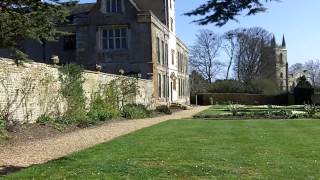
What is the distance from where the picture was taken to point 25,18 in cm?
867

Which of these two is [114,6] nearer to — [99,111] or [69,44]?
[69,44]

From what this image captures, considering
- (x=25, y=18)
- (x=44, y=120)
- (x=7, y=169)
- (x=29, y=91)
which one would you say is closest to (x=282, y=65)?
(x=44, y=120)

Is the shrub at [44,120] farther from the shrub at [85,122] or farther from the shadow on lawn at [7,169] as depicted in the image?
the shadow on lawn at [7,169]

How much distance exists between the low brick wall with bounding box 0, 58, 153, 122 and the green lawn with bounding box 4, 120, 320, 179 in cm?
471

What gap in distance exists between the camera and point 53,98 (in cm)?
2220

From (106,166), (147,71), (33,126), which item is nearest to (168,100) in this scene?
(147,71)

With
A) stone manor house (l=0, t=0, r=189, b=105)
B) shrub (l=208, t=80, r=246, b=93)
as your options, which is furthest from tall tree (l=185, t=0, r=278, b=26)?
shrub (l=208, t=80, r=246, b=93)

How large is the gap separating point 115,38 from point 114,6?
8.57ft

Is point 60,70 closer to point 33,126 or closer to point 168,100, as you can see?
point 33,126

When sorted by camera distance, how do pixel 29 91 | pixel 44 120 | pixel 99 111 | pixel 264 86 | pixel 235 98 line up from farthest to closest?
1. pixel 264 86
2. pixel 235 98
3. pixel 99 111
4. pixel 44 120
5. pixel 29 91

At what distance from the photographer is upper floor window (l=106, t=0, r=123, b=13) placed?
4434 centimetres

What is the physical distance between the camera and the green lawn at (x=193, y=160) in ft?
31.4

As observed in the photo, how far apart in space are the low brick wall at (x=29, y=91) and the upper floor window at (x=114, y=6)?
72.4ft

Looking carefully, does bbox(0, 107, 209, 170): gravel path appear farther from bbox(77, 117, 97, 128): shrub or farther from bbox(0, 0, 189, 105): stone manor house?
bbox(0, 0, 189, 105): stone manor house
